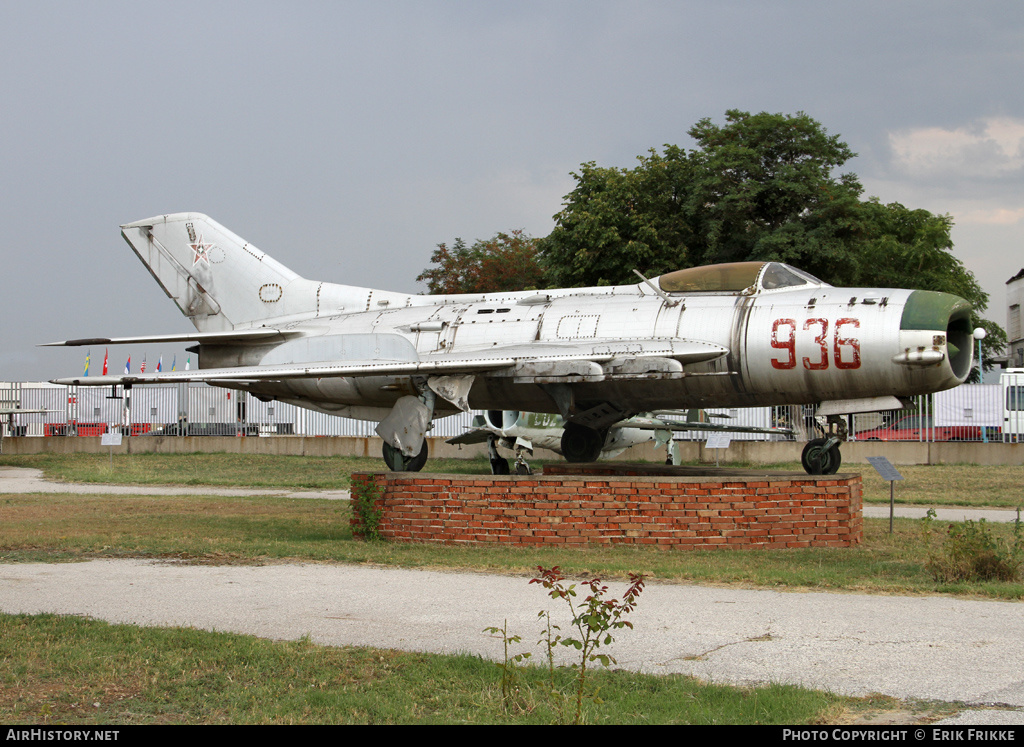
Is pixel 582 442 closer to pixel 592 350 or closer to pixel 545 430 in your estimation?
pixel 592 350

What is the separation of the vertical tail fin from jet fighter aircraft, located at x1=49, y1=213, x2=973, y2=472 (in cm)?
5

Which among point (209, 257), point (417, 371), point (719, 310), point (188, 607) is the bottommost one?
point (188, 607)

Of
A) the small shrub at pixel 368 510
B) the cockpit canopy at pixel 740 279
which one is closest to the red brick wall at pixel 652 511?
the small shrub at pixel 368 510

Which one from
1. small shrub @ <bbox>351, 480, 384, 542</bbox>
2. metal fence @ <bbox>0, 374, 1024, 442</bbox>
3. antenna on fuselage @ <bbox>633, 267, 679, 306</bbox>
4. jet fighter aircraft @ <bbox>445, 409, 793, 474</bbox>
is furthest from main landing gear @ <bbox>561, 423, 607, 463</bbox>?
metal fence @ <bbox>0, 374, 1024, 442</bbox>

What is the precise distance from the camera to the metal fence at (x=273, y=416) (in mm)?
29016

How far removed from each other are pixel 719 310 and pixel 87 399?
111 ft

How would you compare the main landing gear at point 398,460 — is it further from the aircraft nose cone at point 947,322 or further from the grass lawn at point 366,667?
the aircraft nose cone at point 947,322

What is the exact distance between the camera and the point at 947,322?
11.0 metres

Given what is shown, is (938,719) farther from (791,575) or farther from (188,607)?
(188,607)

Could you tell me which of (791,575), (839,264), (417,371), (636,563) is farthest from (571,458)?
(839,264)

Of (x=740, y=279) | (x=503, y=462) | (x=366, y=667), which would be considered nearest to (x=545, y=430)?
(x=503, y=462)

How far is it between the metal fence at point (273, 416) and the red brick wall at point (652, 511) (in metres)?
15.0

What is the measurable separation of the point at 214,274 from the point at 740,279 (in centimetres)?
880

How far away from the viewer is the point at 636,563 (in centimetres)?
982
